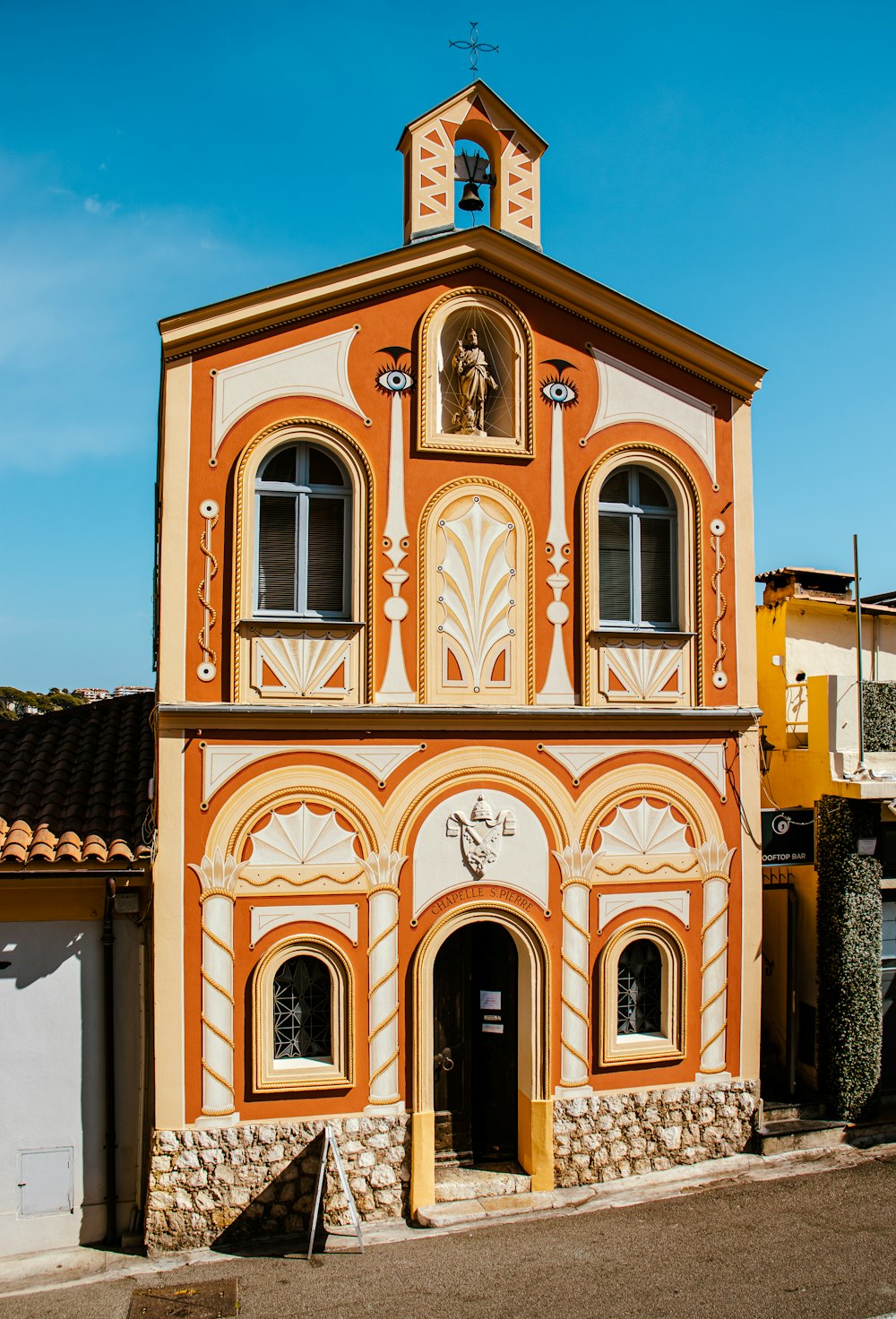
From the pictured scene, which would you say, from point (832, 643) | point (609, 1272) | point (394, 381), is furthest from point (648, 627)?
point (609, 1272)

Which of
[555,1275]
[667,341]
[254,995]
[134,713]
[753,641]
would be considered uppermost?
[667,341]

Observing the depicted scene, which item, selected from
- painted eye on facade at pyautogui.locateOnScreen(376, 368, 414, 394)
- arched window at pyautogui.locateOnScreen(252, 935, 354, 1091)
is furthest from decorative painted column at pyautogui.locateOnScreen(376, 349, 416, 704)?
arched window at pyautogui.locateOnScreen(252, 935, 354, 1091)

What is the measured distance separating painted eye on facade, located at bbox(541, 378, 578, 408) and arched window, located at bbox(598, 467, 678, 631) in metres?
0.91

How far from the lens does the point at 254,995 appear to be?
9664 mm

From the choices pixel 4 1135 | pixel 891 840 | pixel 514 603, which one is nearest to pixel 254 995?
pixel 4 1135

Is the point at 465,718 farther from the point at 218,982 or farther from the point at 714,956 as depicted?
the point at 714,956

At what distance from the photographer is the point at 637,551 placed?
11148 millimetres

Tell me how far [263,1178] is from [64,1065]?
2.12 meters

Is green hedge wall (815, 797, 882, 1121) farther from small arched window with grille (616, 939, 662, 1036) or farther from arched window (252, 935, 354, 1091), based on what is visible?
arched window (252, 935, 354, 1091)

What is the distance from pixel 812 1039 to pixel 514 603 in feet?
21.2

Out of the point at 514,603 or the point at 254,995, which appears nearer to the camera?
the point at 254,995

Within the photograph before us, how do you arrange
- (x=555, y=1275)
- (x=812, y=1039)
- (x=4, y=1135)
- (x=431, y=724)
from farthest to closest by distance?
(x=812, y=1039) → (x=431, y=724) → (x=4, y=1135) → (x=555, y=1275)

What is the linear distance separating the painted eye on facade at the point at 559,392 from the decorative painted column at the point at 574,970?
462 cm

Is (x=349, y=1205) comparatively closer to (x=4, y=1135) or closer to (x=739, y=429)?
(x=4, y=1135)
